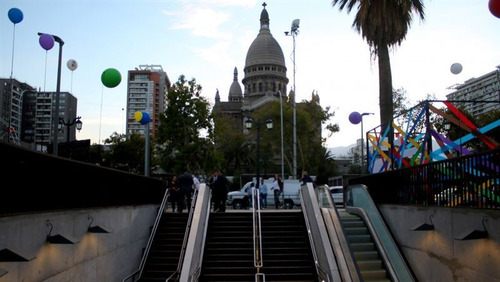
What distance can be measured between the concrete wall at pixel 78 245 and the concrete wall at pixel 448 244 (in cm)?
703

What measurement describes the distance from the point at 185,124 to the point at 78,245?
82.1 ft

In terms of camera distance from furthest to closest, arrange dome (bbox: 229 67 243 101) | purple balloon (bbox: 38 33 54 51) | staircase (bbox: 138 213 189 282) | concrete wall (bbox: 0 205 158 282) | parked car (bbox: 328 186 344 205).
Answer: dome (bbox: 229 67 243 101), parked car (bbox: 328 186 344 205), purple balloon (bbox: 38 33 54 51), staircase (bbox: 138 213 189 282), concrete wall (bbox: 0 205 158 282)

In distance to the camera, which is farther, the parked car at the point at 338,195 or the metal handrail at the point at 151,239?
the parked car at the point at 338,195

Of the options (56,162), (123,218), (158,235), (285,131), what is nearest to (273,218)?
(158,235)

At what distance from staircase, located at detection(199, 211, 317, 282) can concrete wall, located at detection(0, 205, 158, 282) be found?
2.12 meters

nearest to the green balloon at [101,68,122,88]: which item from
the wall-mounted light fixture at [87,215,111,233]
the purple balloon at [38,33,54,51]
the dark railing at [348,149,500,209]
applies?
the purple balloon at [38,33,54,51]

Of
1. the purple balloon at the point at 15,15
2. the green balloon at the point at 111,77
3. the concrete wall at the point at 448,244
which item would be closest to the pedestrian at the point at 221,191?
the green balloon at the point at 111,77

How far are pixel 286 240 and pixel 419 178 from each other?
4282 mm

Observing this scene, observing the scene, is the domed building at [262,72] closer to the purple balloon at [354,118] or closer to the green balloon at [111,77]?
the purple balloon at [354,118]

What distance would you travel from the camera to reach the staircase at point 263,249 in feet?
35.8

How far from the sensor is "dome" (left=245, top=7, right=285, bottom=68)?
375 ft

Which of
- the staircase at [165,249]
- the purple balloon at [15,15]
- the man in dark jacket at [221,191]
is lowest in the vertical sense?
the staircase at [165,249]

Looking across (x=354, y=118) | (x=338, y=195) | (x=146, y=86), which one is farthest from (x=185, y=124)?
(x=146, y=86)

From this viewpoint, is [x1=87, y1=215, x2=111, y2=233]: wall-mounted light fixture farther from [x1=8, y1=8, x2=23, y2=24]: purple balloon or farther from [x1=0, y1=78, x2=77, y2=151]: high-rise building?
[x1=8, y1=8, x2=23, y2=24]: purple balloon
